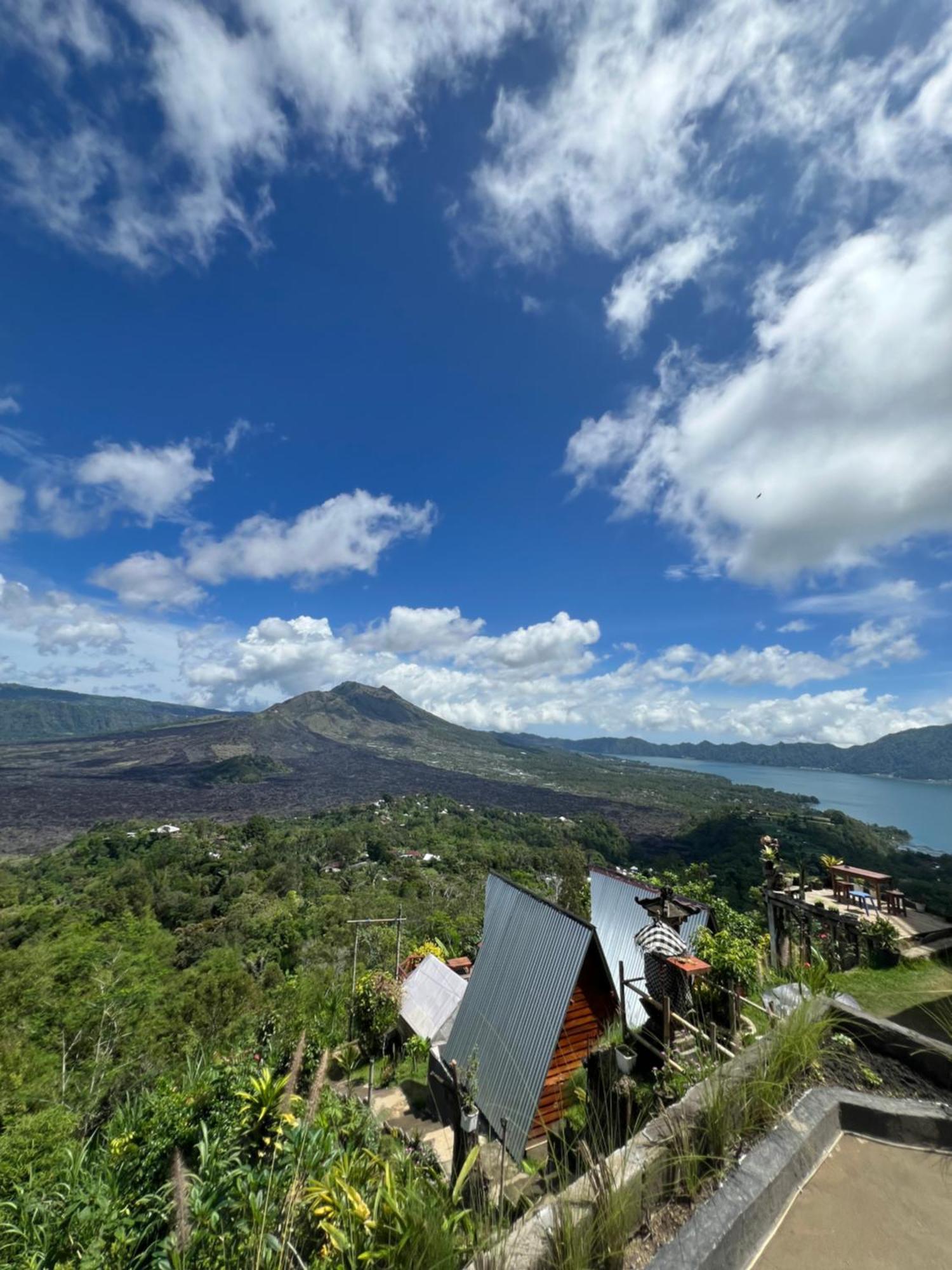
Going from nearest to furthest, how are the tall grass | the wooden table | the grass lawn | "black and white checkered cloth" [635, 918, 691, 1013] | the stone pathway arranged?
the tall grass
"black and white checkered cloth" [635, 918, 691, 1013]
the stone pathway
the grass lawn
the wooden table

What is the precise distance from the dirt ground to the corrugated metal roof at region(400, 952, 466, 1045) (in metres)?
9.34

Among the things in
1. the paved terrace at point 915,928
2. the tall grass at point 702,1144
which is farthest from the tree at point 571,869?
the tall grass at point 702,1144

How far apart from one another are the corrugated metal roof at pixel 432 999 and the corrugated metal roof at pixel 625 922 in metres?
3.24

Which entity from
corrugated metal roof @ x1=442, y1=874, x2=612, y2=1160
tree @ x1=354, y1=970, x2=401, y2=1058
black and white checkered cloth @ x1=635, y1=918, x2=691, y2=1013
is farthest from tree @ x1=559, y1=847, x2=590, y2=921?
black and white checkered cloth @ x1=635, y1=918, x2=691, y2=1013

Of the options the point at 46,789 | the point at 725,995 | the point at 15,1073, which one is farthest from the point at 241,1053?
the point at 46,789

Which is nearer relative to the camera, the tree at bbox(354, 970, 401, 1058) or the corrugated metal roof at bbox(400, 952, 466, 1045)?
the corrugated metal roof at bbox(400, 952, 466, 1045)

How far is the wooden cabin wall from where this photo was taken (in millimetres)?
6816

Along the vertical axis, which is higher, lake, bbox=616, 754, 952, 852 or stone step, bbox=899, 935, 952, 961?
stone step, bbox=899, 935, 952, 961

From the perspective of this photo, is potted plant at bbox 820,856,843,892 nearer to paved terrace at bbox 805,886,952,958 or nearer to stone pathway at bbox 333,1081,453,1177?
paved terrace at bbox 805,886,952,958

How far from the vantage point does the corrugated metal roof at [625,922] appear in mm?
7973

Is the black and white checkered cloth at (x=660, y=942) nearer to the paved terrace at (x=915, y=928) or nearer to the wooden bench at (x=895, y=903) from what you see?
the paved terrace at (x=915, y=928)

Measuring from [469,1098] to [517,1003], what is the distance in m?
1.75

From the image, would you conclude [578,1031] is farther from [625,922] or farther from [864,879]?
[864,879]

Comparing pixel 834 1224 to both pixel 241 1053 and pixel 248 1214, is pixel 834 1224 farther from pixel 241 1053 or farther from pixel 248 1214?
pixel 241 1053
